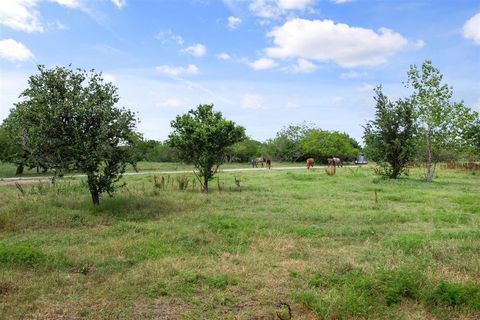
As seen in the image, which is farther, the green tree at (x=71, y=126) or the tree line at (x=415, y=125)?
the tree line at (x=415, y=125)

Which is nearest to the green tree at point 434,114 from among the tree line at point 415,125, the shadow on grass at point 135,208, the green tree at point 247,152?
the tree line at point 415,125

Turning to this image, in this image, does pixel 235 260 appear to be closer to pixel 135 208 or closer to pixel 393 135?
pixel 135 208

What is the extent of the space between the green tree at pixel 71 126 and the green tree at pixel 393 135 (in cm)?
1786

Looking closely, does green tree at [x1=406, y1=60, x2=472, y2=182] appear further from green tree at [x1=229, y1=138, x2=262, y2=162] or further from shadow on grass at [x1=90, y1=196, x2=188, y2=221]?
green tree at [x1=229, y1=138, x2=262, y2=162]

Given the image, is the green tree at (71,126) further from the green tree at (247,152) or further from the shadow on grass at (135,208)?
the green tree at (247,152)

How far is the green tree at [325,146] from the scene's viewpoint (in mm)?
58250

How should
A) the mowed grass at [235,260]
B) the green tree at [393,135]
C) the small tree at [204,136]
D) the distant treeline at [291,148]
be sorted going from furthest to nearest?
the distant treeline at [291,148]
the green tree at [393,135]
the small tree at [204,136]
the mowed grass at [235,260]

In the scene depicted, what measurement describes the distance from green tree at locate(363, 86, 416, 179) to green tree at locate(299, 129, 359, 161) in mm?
31431

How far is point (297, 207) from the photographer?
559 inches

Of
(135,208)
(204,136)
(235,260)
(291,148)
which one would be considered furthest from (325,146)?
(235,260)

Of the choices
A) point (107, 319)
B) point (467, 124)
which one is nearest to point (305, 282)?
point (107, 319)

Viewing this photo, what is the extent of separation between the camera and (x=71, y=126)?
500 inches

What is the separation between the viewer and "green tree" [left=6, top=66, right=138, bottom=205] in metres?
12.5

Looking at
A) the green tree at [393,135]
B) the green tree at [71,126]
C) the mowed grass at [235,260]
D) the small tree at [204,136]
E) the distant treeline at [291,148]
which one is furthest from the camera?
the distant treeline at [291,148]
